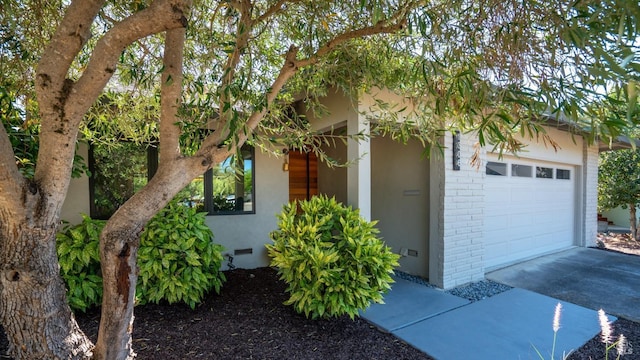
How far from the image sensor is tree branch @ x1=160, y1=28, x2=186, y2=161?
2.14m

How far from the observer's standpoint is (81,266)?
3.78 meters

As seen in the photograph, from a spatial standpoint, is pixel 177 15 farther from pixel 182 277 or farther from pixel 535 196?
pixel 535 196

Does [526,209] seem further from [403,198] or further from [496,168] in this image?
[403,198]

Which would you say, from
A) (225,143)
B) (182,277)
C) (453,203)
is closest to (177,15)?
(225,143)

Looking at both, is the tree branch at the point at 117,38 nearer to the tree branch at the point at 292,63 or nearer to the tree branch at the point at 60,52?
the tree branch at the point at 60,52

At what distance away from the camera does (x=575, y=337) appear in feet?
11.4

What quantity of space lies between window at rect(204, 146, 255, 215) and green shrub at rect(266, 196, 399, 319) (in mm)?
2067

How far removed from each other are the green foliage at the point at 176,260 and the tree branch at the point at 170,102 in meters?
2.29

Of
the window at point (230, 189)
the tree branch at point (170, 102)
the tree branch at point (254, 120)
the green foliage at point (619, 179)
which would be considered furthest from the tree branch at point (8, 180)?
the green foliage at point (619, 179)

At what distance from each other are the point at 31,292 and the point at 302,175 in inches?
253

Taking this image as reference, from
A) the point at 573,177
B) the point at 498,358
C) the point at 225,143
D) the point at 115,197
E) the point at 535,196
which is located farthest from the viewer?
the point at 573,177

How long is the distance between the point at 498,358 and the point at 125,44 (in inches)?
153

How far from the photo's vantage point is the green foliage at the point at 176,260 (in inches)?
154

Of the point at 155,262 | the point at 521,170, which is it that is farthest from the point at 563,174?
the point at 155,262
